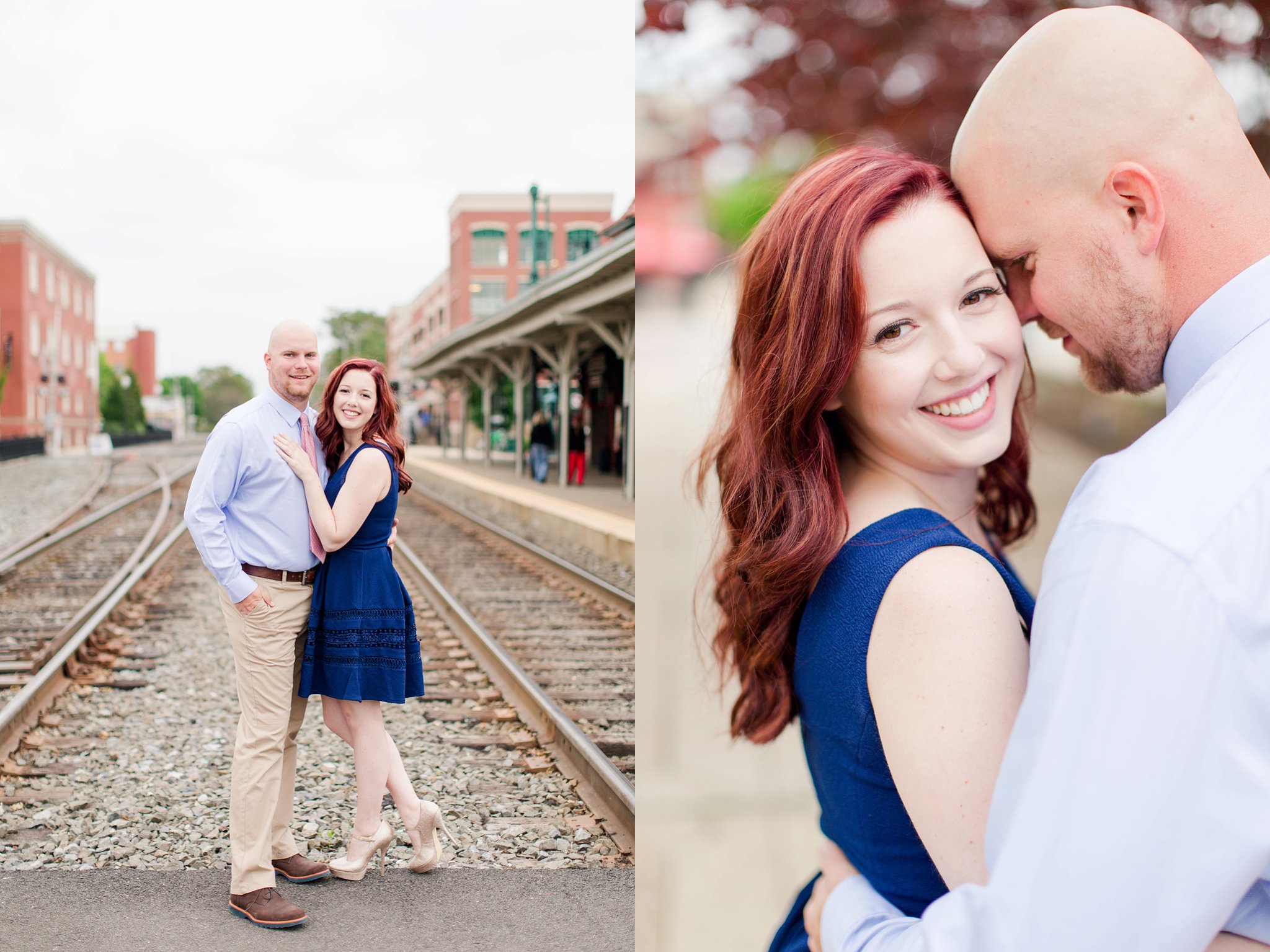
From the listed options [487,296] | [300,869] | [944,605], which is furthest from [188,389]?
[944,605]

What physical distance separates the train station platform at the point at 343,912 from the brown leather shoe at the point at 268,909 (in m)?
0.03

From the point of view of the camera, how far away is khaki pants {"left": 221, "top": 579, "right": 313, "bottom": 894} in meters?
2.94

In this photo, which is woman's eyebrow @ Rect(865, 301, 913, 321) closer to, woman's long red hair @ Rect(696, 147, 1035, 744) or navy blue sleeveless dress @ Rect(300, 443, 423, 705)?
woman's long red hair @ Rect(696, 147, 1035, 744)

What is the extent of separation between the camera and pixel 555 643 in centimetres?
649

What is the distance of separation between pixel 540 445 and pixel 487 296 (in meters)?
26.1

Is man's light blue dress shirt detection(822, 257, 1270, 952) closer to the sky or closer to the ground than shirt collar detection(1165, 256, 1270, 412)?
closer to the ground

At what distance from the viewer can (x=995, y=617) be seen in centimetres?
96

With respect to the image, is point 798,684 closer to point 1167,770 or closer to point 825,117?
point 1167,770

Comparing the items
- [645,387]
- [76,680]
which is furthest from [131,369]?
[645,387]

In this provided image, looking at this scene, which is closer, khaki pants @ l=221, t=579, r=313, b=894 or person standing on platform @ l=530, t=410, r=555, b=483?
khaki pants @ l=221, t=579, r=313, b=894

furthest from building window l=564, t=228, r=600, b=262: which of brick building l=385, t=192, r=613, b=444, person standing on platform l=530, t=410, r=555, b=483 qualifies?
person standing on platform l=530, t=410, r=555, b=483

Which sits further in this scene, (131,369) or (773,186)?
(131,369)

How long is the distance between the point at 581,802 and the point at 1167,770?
3409 millimetres

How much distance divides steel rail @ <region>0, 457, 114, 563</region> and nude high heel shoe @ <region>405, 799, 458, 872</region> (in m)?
8.48
